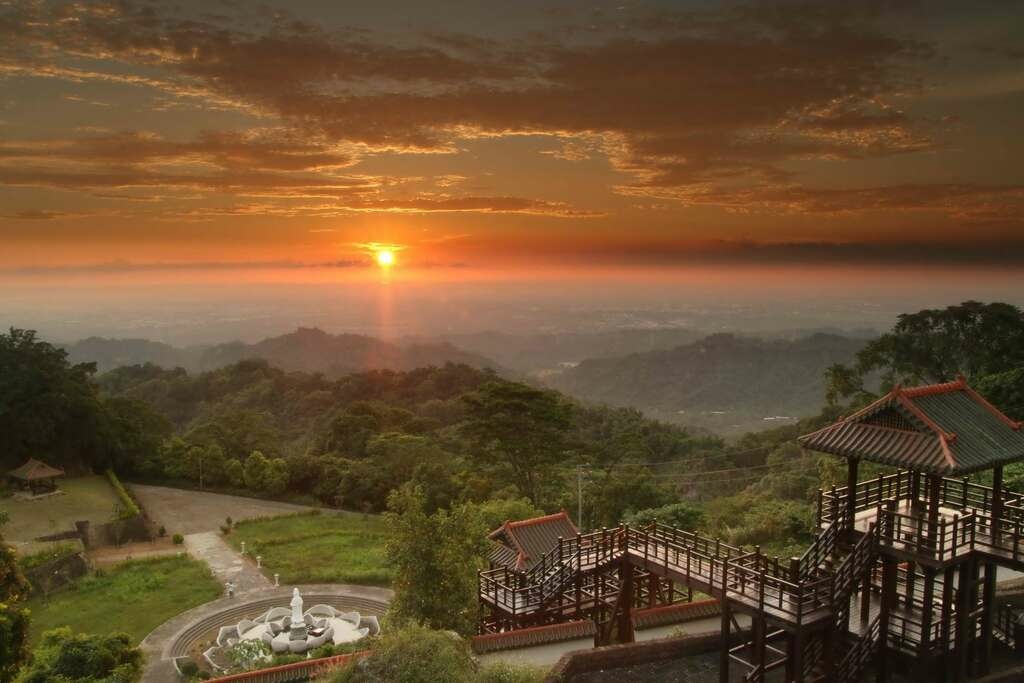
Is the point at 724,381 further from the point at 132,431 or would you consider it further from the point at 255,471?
the point at 132,431

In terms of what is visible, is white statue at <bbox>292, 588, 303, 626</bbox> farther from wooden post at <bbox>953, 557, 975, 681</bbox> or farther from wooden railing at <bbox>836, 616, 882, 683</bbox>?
wooden post at <bbox>953, 557, 975, 681</bbox>

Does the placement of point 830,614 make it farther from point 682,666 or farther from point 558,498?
point 558,498

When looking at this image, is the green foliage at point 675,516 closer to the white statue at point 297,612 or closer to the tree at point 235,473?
the white statue at point 297,612

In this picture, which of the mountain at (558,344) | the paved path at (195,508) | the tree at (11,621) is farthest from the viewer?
the mountain at (558,344)

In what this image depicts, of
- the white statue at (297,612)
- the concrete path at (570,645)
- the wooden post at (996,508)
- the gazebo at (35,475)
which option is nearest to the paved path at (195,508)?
the gazebo at (35,475)

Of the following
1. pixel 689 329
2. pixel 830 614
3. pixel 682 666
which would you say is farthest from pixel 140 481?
pixel 689 329

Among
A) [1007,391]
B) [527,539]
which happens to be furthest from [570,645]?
[1007,391]
